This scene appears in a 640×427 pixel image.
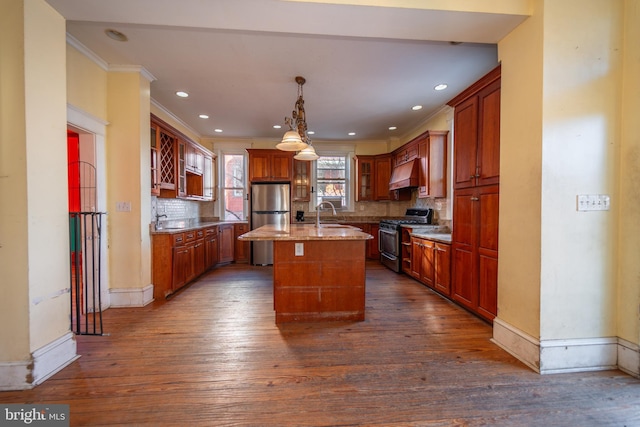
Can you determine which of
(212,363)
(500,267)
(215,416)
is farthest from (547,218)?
(212,363)

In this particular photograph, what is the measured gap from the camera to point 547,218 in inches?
73.7

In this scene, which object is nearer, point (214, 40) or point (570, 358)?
point (570, 358)

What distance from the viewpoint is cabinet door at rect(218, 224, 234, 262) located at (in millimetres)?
5375

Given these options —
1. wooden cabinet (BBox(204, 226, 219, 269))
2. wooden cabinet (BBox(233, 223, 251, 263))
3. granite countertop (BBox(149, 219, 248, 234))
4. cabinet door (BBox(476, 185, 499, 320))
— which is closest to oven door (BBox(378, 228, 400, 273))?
cabinet door (BBox(476, 185, 499, 320))

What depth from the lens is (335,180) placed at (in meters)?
6.37

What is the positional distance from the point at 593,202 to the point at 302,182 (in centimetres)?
488

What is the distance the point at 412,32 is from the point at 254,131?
13.4ft

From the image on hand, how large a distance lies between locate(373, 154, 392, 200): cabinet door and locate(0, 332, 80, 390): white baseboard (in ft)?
17.7

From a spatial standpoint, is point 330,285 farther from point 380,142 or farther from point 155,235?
point 380,142

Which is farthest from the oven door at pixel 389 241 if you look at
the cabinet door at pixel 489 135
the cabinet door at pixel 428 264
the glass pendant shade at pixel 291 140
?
the glass pendant shade at pixel 291 140

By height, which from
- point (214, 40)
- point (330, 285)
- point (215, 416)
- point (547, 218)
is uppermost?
point (214, 40)

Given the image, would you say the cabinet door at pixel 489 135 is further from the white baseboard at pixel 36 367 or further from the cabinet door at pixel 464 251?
the white baseboard at pixel 36 367

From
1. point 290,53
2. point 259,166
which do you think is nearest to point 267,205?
point 259,166

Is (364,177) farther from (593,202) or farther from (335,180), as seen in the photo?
(593,202)
